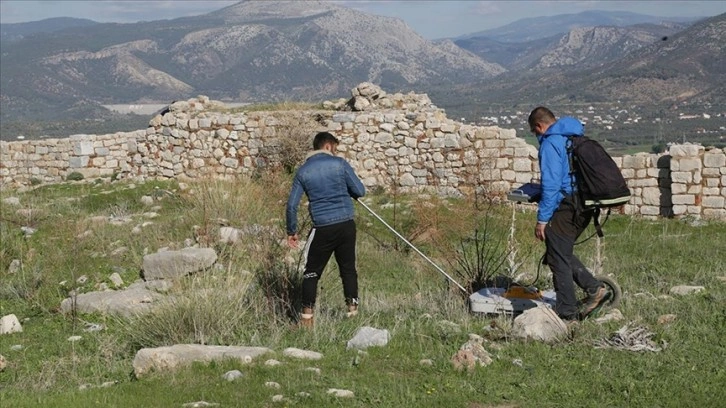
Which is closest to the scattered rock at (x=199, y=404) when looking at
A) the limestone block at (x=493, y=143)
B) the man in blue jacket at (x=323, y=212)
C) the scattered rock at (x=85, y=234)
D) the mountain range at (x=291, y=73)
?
the man in blue jacket at (x=323, y=212)

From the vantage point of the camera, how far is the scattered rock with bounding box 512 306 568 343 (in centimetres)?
727

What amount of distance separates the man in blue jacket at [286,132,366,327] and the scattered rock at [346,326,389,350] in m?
0.87

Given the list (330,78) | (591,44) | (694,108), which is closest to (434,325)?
(694,108)

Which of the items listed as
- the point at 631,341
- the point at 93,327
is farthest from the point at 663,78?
the point at 631,341

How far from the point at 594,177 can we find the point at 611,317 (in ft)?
4.30

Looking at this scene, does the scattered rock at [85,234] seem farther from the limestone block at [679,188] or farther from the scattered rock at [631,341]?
the limestone block at [679,188]

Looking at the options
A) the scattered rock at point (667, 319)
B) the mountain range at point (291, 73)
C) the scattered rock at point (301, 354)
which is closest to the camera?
the scattered rock at point (301, 354)

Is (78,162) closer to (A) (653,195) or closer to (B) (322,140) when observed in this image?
(A) (653,195)

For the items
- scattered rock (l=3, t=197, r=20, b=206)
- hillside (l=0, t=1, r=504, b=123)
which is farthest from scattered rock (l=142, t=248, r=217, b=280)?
hillside (l=0, t=1, r=504, b=123)

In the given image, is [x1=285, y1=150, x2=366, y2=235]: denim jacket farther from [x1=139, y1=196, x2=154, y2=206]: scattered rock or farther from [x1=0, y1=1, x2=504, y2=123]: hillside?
[x1=0, y1=1, x2=504, y2=123]: hillside

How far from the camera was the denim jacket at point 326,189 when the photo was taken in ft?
27.5

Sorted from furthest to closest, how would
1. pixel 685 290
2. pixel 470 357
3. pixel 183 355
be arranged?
1. pixel 685 290
2. pixel 183 355
3. pixel 470 357

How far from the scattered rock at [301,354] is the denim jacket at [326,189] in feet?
4.95

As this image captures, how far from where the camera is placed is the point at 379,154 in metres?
19.3
